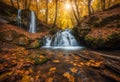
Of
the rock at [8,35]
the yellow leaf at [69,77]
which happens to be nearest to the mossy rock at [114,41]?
the yellow leaf at [69,77]

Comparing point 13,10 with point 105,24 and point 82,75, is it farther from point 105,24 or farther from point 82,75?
point 82,75

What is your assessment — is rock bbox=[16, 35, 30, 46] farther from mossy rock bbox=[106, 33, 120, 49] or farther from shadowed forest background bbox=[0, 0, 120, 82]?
mossy rock bbox=[106, 33, 120, 49]

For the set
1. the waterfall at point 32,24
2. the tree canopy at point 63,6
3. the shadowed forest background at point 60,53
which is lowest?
the shadowed forest background at point 60,53

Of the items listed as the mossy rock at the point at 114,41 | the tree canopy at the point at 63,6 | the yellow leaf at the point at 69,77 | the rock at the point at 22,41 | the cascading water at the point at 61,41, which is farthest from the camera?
the tree canopy at the point at 63,6

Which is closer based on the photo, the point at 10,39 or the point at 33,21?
the point at 10,39

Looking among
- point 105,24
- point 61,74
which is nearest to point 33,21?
point 105,24

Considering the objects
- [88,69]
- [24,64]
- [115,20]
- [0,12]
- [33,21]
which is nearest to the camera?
[88,69]

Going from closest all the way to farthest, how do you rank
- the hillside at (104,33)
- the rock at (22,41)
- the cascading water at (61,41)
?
the hillside at (104,33)
the rock at (22,41)
the cascading water at (61,41)

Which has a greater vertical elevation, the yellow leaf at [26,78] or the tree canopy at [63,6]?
the tree canopy at [63,6]

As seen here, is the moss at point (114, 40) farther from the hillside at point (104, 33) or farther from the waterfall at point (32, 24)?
the waterfall at point (32, 24)

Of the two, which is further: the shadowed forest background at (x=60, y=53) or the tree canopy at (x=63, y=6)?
the tree canopy at (x=63, y=6)

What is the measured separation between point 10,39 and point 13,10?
25.5ft

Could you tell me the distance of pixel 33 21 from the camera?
57.7 feet

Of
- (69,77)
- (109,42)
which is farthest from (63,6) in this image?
(69,77)
